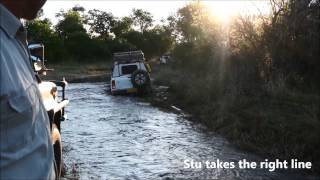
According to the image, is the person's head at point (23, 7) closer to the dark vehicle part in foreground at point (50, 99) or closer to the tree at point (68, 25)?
the dark vehicle part in foreground at point (50, 99)

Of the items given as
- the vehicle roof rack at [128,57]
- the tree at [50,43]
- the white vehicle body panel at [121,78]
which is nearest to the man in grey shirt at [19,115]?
the white vehicle body panel at [121,78]

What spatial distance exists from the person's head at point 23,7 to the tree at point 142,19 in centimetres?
8136

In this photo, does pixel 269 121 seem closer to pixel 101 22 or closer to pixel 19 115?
pixel 19 115

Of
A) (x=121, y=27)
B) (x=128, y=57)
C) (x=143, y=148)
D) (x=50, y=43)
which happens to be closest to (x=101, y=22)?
(x=121, y=27)

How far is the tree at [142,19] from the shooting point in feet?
276

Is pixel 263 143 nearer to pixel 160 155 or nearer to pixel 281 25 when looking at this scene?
pixel 160 155

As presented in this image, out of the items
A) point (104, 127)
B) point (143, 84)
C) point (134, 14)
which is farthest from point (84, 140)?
point (134, 14)

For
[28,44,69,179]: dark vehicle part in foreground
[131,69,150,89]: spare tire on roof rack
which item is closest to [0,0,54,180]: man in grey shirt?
[28,44,69,179]: dark vehicle part in foreground

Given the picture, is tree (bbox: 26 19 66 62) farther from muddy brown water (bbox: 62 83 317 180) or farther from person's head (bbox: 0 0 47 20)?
person's head (bbox: 0 0 47 20)

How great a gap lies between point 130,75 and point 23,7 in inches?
832

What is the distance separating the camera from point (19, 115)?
1.84m

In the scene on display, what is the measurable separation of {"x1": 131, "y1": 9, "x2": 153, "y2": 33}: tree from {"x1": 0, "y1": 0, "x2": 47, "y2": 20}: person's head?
8136 cm

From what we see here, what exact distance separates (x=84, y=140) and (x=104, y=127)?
81.6 inches

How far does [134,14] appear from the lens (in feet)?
282
